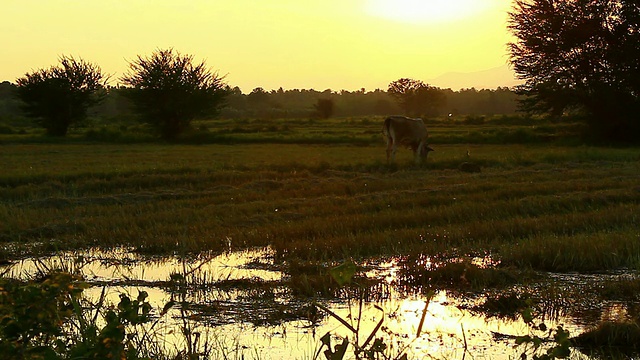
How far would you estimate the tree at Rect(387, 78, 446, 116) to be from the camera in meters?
104

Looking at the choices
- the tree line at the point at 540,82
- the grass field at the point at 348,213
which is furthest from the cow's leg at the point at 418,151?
the tree line at the point at 540,82

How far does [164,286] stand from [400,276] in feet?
8.35

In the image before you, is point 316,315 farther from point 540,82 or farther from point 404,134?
point 540,82

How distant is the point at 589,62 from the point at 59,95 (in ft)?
118

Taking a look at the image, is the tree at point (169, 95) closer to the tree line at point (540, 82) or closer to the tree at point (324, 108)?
the tree line at point (540, 82)

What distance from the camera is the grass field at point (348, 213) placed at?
924 cm

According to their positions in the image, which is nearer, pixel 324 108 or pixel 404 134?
pixel 404 134

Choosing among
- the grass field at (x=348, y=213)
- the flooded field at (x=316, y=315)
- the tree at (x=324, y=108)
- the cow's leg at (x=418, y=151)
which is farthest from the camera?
the tree at (x=324, y=108)

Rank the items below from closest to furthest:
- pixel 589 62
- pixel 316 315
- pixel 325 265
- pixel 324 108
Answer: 1. pixel 316 315
2. pixel 325 265
3. pixel 589 62
4. pixel 324 108

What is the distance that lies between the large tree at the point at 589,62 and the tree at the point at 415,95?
2603 inches

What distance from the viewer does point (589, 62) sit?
121 feet

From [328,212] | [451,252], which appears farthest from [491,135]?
[451,252]

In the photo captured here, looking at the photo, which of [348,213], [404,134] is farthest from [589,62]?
[348,213]

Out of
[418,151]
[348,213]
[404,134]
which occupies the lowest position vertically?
[348,213]
